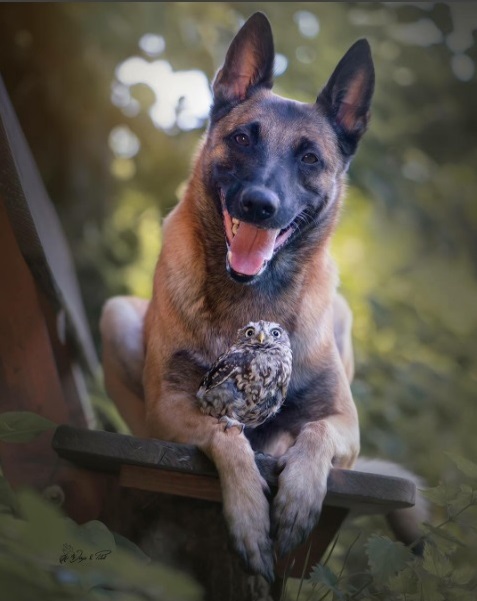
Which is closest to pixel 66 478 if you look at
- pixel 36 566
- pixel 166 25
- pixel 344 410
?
pixel 344 410

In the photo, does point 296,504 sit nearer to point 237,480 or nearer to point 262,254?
point 237,480

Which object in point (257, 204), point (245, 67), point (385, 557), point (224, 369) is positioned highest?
point (245, 67)

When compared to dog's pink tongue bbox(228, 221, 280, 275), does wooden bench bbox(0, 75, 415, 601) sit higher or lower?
lower

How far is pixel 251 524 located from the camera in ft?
6.28

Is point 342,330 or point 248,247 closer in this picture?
point 248,247

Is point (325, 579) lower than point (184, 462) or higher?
lower

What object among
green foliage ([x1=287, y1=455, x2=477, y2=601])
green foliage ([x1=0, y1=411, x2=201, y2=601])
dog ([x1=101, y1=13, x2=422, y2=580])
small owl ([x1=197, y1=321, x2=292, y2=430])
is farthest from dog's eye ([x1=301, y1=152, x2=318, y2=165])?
green foliage ([x1=0, y1=411, x2=201, y2=601])

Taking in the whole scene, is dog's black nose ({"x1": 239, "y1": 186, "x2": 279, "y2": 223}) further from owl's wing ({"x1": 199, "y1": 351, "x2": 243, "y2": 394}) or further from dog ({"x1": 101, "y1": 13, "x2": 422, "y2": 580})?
owl's wing ({"x1": 199, "y1": 351, "x2": 243, "y2": 394})

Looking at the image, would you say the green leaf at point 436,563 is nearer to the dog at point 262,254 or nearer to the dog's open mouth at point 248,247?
the dog at point 262,254

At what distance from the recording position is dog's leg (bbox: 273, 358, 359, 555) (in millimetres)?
1947

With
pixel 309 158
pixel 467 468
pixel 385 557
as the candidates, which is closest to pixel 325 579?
pixel 385 557

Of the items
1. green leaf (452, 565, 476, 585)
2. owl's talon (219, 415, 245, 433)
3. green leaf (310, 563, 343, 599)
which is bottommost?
green leaf (452, 565, 476, 585)

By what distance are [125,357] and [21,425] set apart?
108 cm

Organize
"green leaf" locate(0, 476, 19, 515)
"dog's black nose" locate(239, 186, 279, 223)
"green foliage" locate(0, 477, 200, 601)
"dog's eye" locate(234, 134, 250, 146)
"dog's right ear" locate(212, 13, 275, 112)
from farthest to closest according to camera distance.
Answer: "dog's right ear" locate(212, 13, 275, 112) < "dog's eye" locate(234, 134, 250, 146) < "dog's black nose" locate(239, 186, 279, 223) < "green leaf" locate(0, 476, 19, 515) < "green foliage" locate(0, 477, 200, 601)
